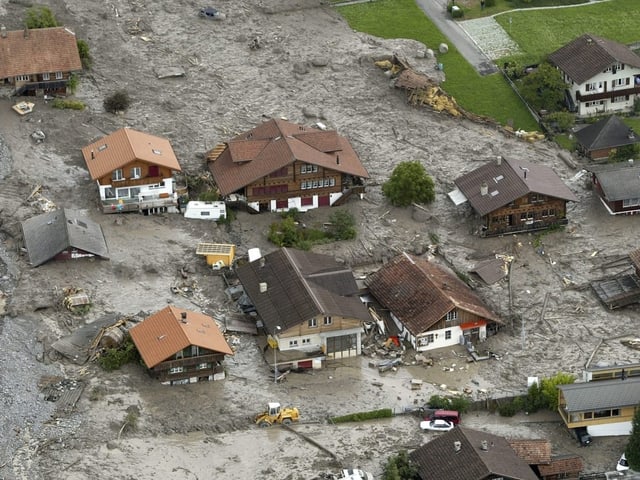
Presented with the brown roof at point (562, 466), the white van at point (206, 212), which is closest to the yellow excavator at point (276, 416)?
the brown roof at point (562, 466)

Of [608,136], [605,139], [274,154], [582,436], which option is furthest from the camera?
[608,136]

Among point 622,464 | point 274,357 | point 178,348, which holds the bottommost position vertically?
point 274,357

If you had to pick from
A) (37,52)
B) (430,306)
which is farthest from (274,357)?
(37,52)

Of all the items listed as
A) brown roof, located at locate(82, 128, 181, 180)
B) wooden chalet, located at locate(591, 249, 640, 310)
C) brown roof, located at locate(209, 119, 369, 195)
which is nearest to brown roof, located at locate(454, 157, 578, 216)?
brown roof, located at locate(209, 119, 369, 195)

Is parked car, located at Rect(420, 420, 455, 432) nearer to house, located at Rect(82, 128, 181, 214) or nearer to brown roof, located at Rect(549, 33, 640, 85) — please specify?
house, located at Rect(82, 128, 181, 214)

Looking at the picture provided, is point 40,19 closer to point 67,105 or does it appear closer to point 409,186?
point 67,105

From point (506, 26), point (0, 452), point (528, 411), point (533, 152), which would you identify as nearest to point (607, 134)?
point (533, 152)
